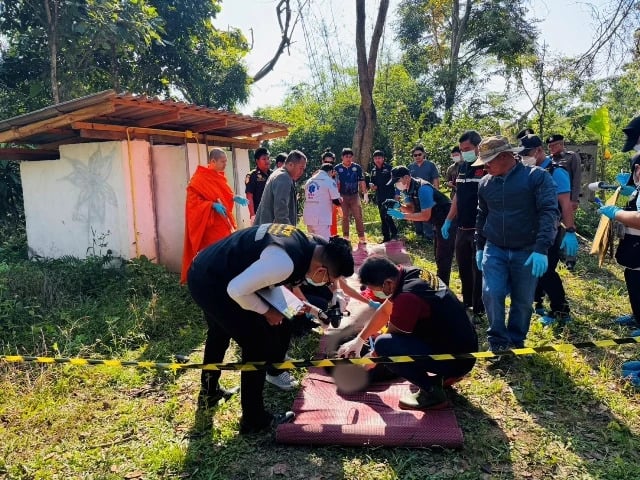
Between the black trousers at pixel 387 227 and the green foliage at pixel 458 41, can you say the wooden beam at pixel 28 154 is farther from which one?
the green foliage at pixel 458 41

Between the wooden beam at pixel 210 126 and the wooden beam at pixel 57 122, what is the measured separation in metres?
1.93

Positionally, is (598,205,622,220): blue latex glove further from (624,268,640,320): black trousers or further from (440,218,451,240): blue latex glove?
(440,218,451,240): blue latex glove

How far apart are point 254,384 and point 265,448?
0.35m

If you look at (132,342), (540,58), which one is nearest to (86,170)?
(132,342)

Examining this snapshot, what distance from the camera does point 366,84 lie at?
1177cm

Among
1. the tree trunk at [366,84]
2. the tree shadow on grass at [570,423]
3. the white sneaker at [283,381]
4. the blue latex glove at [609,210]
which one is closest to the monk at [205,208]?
the white sneaker at [283,381]

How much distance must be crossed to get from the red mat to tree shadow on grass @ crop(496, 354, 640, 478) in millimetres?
490

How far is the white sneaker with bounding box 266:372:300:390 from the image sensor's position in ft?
10.9

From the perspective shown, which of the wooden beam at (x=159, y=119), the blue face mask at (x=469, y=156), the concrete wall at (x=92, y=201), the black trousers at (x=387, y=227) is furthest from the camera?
the black trousers at (x=387, y=227)

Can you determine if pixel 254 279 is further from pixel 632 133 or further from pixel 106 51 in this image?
pixel 106 51

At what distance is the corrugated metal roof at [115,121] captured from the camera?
16.6 ft

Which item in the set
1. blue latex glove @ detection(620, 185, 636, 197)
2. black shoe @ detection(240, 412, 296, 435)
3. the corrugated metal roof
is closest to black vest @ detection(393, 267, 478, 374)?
black shoe @ detection(240, 412, 296, 435)

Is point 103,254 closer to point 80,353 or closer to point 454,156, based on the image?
point 80,353

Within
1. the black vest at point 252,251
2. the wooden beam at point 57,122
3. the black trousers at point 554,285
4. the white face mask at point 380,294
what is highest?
the wooden beam at point 57,122
